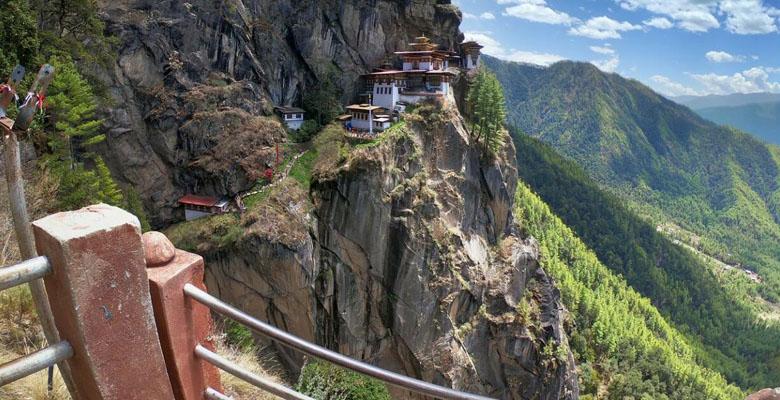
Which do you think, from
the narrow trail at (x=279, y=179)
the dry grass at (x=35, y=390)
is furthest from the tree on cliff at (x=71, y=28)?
the dry grass at (x=35, y=390)

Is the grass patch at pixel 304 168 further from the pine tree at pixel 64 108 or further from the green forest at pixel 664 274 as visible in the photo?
the green forest at pixel 664 274

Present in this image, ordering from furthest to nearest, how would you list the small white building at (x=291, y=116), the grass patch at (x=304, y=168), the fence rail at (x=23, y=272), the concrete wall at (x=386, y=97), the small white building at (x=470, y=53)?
the small white building at (x=470, y=53), the concrete wall at (x=386, y=97), the small white building at (x=291, y=116), the grass patch at (x=304, y=168), the fence rail at (x=23, y=272)

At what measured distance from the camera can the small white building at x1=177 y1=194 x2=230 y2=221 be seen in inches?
1150

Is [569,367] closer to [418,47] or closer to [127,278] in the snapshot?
[418,47]

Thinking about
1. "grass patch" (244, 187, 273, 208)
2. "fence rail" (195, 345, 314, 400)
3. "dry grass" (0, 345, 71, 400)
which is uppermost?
"fence rail" (195, 345, 314, 400)

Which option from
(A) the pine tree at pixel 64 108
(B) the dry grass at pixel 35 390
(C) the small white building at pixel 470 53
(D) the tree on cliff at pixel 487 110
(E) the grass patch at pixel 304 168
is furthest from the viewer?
(C) the small white building at pixel 470 53

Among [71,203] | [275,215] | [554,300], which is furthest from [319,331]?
[554,300]

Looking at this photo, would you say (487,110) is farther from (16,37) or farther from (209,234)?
(16,37)

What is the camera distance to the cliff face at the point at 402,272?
89.9 ft

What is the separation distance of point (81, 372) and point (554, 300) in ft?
144

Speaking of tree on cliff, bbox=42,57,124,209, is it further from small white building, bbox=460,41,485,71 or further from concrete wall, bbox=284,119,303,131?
small white building, bbox=460,41,485,71

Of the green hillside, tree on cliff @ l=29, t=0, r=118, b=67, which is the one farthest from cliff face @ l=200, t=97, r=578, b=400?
the green hillside

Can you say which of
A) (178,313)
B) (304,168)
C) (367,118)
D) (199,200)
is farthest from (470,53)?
(178,313)

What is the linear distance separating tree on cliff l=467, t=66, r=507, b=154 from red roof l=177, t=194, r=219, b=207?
2251cm
